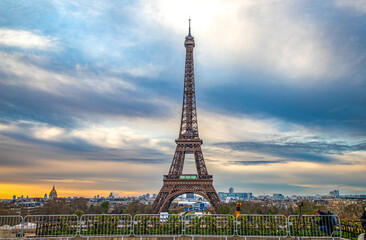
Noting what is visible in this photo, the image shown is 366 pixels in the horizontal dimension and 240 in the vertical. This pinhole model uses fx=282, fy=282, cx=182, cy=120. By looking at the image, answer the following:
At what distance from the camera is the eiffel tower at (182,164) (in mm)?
41125

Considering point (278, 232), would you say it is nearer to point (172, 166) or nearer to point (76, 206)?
point (172, 166)

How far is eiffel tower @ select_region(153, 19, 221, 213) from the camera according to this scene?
41.1 metres

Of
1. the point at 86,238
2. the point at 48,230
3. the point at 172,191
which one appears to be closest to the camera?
the point at 86,238

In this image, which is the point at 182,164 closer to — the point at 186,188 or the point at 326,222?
the point at 186,188

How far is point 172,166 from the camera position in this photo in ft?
139

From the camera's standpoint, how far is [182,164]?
43.2 metres

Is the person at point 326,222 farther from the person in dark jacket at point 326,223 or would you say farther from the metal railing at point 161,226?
the metal railing at point 161,226

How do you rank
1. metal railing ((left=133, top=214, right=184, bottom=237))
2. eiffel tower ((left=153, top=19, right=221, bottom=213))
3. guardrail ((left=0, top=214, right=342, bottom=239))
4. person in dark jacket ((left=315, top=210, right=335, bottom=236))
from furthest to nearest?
eiffel tower ((left=153, top=19, right=221, bottom=213))
metal railing ((left=133, top=214, right=184, bottom=237))
guardrail ((left=0, top=214, right=342, bottom=239))
person in dark jacket ((left=315, top=210, right=335, bottom=236))

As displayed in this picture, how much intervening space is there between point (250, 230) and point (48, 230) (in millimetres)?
10184

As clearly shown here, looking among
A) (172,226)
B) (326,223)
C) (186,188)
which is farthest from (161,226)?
(186,188)

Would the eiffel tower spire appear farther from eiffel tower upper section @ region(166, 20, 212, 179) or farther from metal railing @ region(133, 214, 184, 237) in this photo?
metal railing @ region(133, 214, 184, 237)

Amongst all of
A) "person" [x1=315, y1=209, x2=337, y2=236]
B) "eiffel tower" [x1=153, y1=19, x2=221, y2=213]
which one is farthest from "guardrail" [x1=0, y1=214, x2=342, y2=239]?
"eiffel tower" [x1=153, y1=19, x2=221, y2=213]

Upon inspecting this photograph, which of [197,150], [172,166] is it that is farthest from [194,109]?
[172,166]

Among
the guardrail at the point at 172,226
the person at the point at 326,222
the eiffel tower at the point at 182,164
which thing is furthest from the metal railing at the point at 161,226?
the eiffel tower at the point at 182,164
